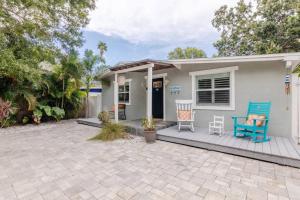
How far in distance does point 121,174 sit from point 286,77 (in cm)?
488

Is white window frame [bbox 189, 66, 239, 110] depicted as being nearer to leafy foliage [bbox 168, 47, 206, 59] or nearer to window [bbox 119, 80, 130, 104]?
window [bbox 119, 80, 130, 104]

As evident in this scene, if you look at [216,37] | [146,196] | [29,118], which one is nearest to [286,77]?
[146,196]

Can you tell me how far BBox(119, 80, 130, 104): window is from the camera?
8.57 m

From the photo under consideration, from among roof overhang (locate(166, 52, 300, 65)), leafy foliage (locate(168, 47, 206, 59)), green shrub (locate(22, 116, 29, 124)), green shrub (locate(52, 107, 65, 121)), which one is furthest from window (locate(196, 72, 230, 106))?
leafy foliage (locate(168, 47, 206, 59))

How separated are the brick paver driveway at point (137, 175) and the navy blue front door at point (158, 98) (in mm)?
3226

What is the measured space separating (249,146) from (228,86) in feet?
7.49

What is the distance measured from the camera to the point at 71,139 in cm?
523

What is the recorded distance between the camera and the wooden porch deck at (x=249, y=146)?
3.22m

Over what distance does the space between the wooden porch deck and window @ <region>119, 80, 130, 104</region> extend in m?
4.18

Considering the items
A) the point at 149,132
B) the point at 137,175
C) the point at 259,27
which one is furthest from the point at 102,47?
the point at 137,175

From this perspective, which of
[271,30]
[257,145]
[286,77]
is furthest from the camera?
[271,30]

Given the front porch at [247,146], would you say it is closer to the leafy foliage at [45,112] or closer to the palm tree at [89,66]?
the leafy foliage at [45,112]

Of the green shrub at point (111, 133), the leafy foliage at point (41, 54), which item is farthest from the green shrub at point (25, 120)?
the green shrub at point (111, 133)

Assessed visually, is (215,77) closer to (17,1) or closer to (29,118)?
(17,1)
